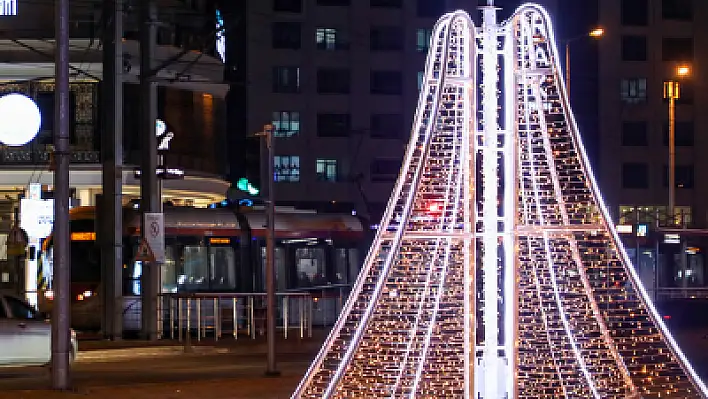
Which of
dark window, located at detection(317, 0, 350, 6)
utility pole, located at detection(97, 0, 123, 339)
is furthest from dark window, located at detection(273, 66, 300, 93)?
utility pole, located at detection(97, 0, 123, 339)

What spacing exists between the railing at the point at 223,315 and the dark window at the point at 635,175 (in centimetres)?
3870

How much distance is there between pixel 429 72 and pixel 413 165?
87 centimetres

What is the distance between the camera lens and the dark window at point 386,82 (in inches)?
2731

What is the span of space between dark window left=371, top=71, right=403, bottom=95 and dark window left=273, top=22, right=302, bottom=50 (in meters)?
4.28

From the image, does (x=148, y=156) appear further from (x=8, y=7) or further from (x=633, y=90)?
(x=633, y=90)

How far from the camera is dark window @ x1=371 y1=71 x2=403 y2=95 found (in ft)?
228

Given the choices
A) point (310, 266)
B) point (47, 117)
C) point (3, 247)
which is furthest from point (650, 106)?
point (47, 117)

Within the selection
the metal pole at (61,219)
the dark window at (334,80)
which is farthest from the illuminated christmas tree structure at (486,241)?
the dark window at (334,80)

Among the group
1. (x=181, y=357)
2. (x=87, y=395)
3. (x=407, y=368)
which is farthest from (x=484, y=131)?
(x=181, y=357)

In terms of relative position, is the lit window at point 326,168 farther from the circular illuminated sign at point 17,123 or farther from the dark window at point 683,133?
the circular illuminated sign at point 17,123

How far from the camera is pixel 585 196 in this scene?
11781mm

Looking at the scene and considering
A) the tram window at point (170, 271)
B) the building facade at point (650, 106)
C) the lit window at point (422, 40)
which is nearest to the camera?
the tram window at point (170, 271)

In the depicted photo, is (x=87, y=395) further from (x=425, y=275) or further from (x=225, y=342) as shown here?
(x=225, y=342)

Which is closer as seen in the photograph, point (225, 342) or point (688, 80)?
point (225, 342)
